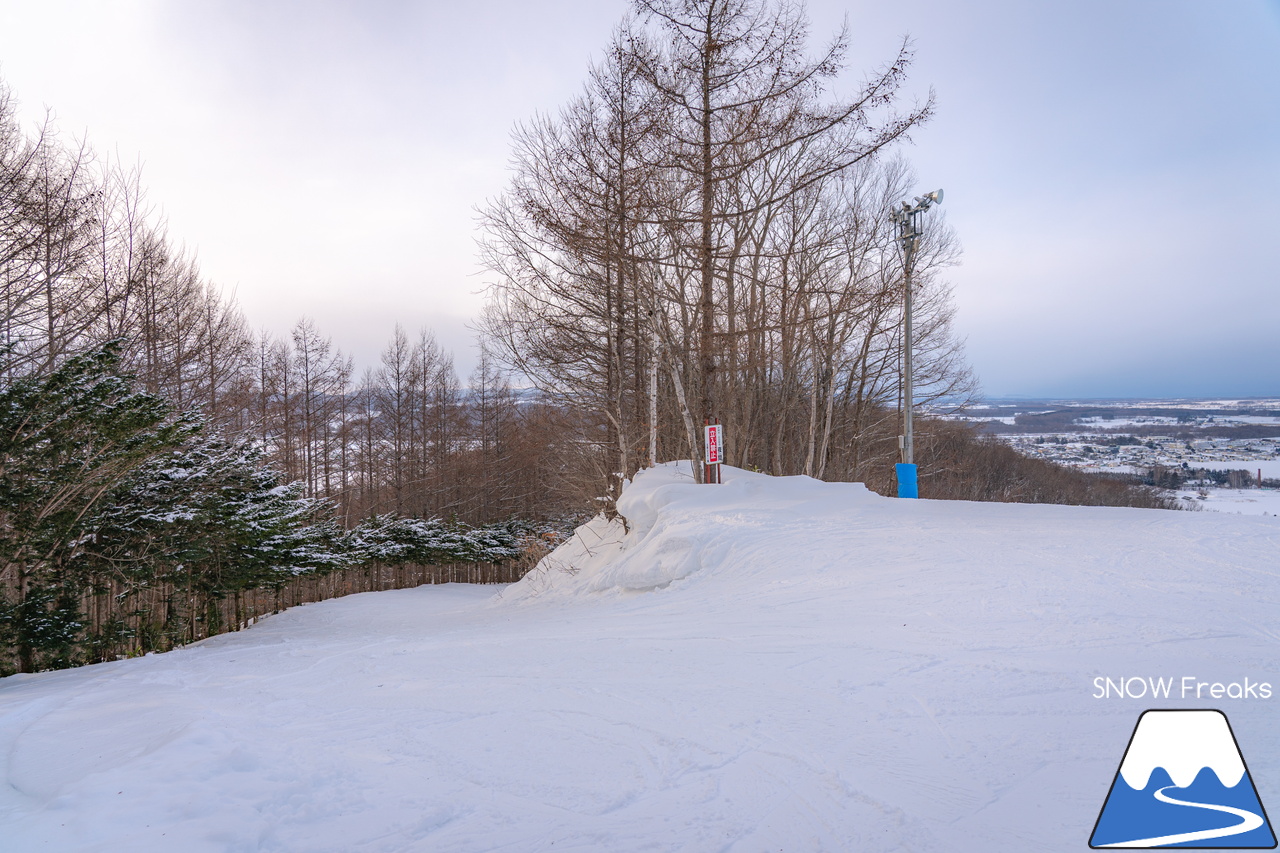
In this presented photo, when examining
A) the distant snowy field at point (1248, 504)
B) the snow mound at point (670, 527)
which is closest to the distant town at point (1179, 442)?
the distant snowy field at point (1248, 504)

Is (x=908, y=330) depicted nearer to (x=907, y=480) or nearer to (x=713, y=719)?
(x=907, y=480)

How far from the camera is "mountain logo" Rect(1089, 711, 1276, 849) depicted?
246 centimetres

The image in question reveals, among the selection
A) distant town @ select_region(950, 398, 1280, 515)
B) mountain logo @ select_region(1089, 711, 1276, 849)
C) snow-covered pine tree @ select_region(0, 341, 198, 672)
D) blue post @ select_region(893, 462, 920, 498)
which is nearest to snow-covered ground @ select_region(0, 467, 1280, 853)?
→ mountain logo @ select_region(1089, 711, 1276, 849)

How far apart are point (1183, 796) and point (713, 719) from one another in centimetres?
212

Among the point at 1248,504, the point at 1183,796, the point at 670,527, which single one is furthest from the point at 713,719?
the point at 1248,504

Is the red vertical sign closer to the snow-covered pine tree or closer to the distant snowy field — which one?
the distant snowy field

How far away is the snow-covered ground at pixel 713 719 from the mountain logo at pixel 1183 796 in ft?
0.35

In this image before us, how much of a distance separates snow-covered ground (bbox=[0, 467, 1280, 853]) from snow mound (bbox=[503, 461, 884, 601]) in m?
1.43

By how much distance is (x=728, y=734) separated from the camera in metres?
3.60

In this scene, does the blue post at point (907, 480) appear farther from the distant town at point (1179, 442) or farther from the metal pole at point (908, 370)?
the distant town at point (1179, 442)

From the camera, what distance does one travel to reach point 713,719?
381 centimetres

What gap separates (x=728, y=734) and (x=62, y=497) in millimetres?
10915

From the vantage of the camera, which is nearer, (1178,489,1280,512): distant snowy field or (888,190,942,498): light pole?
(1178,489,1280,512): distant snowy field

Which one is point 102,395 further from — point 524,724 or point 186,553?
point 524,724
